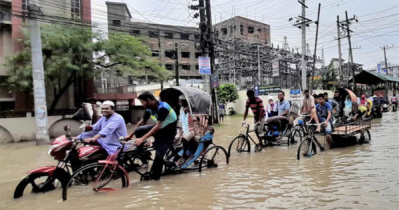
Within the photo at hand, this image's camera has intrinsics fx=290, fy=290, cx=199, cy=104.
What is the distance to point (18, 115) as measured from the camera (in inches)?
615

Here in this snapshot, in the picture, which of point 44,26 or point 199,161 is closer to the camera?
point 199,161

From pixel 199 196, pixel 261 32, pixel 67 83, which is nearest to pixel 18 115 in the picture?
pixel 67 83

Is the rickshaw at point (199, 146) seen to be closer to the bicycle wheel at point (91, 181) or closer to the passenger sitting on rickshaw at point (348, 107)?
the bicycle wheel at point (91, 181)

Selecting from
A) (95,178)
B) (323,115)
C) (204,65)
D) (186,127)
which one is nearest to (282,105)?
(323,115)

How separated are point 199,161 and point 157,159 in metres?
1.30

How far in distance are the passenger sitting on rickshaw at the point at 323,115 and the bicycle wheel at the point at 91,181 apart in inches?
223

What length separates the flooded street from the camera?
172 inches

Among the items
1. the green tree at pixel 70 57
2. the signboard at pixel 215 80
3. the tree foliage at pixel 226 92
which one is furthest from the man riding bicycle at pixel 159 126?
the tree foliage at pixel 226 92

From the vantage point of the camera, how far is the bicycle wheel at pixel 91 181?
459 cm

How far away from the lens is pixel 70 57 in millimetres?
15805

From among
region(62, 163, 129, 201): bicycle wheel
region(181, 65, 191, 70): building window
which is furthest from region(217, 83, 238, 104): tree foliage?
region(181, 65, 191, 70): building window

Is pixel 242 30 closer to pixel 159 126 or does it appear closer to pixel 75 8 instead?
pixel 75 8

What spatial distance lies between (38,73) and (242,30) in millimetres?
38316

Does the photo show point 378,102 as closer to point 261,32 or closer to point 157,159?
point 157,159
